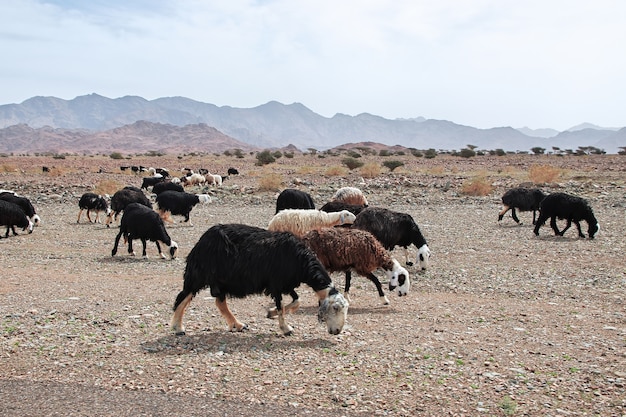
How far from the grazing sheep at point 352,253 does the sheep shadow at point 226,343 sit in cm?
197

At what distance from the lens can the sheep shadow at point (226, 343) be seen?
6832 mm

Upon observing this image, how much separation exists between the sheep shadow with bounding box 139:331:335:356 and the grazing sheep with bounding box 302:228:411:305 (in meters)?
1.97

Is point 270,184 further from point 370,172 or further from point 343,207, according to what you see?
point 343,207

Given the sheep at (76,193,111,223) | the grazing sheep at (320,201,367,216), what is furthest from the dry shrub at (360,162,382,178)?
the grazing sheep at (320,201,367,216)

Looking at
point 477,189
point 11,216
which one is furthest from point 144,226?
point 477,189

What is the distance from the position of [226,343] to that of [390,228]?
588 cm

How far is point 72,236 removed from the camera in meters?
17.7

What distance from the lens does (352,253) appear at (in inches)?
359

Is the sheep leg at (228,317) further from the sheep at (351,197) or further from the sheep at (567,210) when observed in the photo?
the sheep at (567,210)

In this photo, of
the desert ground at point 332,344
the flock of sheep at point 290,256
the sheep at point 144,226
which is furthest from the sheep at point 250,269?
the sheep at point 144,226

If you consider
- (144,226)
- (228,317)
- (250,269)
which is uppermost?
(250,269)

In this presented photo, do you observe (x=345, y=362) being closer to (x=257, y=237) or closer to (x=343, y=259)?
(x=257, y=237)

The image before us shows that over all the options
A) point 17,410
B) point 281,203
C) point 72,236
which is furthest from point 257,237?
point 72,236

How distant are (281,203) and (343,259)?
8.55 m
